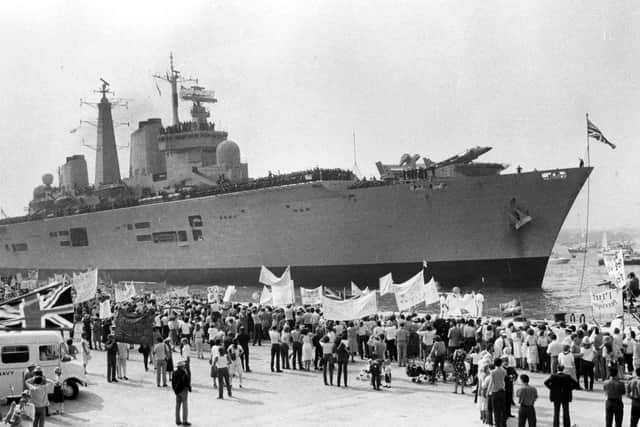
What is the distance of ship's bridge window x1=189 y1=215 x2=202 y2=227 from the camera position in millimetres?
44237

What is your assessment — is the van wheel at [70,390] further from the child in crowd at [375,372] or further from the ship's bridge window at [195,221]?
the ship's bridge window at [195,221]

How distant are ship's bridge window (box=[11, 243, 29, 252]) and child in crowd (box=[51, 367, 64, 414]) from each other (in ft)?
184

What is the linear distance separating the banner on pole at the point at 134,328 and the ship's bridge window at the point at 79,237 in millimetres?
42299

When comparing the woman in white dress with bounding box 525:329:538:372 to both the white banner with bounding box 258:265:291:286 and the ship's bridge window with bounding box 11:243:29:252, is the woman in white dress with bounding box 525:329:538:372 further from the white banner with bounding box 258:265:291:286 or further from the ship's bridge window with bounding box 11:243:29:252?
the ship's bridge window with bounding box 11:243:29:252

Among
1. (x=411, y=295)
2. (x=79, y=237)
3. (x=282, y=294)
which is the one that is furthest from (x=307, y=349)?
(x=79, y=237)

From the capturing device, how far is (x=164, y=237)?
1880 inches

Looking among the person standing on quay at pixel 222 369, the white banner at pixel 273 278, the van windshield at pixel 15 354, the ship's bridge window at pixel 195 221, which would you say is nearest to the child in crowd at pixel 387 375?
the person standing on quay at pixel 222 369

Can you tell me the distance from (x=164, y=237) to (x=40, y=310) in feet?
114

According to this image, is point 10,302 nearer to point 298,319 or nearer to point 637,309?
point 298,319

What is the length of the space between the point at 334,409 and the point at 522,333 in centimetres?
516

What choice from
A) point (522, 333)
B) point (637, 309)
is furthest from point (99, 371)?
point (637, 309)

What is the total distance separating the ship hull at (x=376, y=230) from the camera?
33938 millimetres

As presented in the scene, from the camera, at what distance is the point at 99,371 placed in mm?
16031

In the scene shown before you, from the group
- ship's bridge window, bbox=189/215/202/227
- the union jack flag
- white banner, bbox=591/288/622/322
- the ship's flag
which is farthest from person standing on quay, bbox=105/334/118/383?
ship's bridge window, bbox=189/215/202/227
